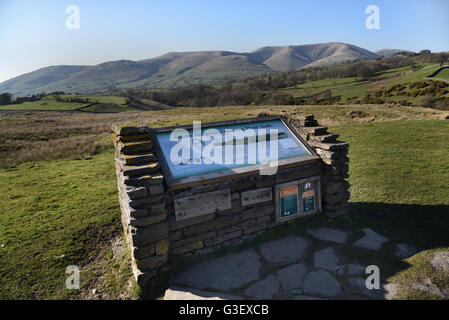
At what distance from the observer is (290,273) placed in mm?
4750

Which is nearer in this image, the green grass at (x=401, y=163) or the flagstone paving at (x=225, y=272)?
the flagstone paving at (x=225, y=272)

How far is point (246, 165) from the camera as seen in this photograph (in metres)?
5.61

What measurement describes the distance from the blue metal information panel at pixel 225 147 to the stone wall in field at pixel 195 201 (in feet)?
1.09

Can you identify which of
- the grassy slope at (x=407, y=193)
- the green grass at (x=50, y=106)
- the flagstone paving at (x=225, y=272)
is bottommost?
the flagstone paving at (x=225, y=272)

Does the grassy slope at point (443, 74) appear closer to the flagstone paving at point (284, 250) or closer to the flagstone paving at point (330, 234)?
the flagstone paving at point (330, 234)

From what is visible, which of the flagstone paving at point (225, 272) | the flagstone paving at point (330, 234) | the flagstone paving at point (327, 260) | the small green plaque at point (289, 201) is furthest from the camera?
the small green plaque at point (289, 201)

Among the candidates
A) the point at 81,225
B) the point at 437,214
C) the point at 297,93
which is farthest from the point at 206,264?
the point at 297,93

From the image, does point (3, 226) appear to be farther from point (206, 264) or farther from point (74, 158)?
point (74, 158)

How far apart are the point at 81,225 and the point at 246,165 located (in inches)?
189

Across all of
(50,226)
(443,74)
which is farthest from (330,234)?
(443,74)

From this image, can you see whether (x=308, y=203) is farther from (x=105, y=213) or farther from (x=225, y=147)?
(x=105, y=213)

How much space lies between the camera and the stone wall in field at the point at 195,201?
181 inches

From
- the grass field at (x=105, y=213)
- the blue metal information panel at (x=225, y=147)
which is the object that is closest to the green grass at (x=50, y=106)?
the grass field at (x=105, y=213)

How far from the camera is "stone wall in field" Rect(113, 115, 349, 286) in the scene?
4605mm
